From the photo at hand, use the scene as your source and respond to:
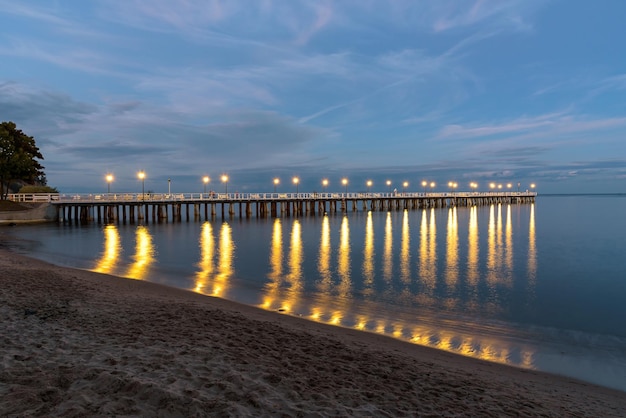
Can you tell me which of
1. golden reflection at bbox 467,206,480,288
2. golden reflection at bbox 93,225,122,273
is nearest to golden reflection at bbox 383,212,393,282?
golden reflection at bbox 467,206,480,288

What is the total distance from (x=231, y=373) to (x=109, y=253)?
23.0 metres

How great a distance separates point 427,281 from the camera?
18.2 m

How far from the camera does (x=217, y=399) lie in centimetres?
486

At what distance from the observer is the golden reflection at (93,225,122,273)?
783 inches

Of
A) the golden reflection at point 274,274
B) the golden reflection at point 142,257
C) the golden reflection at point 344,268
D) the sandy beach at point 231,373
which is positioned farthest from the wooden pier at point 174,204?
the sandy beach at point 231,373

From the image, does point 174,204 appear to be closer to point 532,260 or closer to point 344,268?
point 344,268

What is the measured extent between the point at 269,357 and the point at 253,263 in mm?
16492

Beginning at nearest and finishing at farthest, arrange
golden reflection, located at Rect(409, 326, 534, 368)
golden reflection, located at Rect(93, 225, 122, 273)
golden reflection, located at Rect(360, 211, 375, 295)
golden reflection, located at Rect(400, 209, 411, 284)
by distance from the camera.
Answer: golden reflection, located at Rect(409, 326, 534, 368), golden reflection, located at Rect(360, 211, 375, 295), golden reflection, located at Rect(400, 209, 411, 284), golden reflection, located at Rect(93, 225, 122, 273)

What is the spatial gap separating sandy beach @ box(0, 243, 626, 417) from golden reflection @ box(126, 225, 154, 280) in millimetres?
9057

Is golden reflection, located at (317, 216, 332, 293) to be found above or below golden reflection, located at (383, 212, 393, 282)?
above

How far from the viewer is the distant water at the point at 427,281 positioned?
10023mm

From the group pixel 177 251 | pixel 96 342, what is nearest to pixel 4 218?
pixel 177 251

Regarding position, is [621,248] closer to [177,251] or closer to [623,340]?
[623,340]

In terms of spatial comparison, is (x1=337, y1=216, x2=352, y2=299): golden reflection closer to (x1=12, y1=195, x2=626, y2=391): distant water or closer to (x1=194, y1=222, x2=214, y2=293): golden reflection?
(x1=12, y1=195, x2=626, y2=391): distant water
